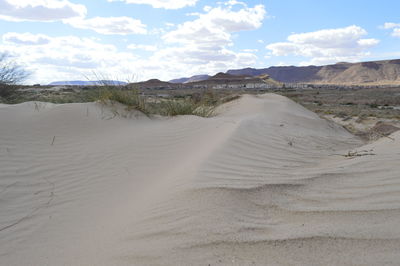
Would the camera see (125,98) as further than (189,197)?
Yes

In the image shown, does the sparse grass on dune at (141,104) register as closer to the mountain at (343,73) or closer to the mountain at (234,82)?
the mountain at (234,82)

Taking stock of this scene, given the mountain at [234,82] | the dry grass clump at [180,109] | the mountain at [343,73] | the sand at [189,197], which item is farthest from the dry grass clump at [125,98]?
the mountain at [343,73]

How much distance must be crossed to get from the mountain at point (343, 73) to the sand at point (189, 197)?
338 feet

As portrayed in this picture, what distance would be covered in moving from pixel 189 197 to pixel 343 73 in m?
124

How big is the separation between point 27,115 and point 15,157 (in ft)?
5.26

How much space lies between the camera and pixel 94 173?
3842mm

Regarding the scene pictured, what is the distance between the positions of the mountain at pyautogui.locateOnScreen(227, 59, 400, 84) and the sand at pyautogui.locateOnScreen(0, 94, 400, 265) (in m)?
103

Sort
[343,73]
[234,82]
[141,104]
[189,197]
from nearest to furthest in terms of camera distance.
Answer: [189,197]
[141,104]
[234,82]
[343,73]

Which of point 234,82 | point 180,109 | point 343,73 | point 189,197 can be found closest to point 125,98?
point 180,109

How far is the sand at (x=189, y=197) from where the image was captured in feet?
6.27

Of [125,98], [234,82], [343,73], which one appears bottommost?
[125,98]

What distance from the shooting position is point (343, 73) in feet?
376

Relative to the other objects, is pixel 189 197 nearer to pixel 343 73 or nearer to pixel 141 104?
pixel 141 104

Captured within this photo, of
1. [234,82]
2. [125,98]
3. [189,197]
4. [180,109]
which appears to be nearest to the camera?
[189,197]
